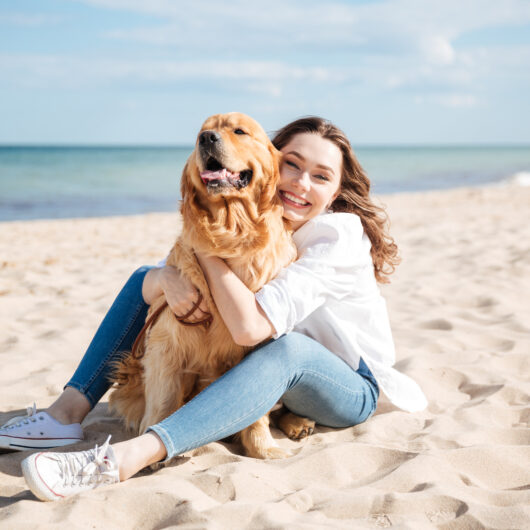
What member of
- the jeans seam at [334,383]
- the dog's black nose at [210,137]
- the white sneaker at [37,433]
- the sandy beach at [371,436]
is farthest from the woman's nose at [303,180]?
the white sneaker at [37,433]

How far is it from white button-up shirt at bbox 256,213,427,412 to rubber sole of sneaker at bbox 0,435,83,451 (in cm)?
105

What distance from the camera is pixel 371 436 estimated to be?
267cm

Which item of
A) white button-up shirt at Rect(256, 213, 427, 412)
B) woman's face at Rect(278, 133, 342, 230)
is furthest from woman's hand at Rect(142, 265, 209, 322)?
woman's face at Rect(278, 133, 342, 230)

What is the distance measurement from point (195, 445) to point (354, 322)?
95 cm

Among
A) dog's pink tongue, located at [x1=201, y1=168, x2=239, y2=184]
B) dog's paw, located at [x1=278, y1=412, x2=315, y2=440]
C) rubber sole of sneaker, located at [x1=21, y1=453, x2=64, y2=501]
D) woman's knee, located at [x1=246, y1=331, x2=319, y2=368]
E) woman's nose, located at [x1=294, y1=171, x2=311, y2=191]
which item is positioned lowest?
dog's paw, located at [x1=278, y1=412, x2=315, y2=440]

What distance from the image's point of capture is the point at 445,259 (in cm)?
644

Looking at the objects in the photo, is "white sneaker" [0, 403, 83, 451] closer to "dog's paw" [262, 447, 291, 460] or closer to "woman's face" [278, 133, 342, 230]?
"dog's paw" [262, 447, 291, 460]

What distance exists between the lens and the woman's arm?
238 cm

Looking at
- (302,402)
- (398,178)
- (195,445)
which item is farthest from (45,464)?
(398,178)

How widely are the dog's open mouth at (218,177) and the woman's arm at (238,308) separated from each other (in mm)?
329

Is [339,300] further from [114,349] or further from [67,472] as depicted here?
[67,472]

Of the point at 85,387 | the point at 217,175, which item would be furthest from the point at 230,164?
the point at 85,387

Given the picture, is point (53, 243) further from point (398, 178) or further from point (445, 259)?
point (398, 178)

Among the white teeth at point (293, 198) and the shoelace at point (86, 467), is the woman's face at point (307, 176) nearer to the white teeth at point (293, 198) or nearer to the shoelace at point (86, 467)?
the white teeth at point (293, 198)
